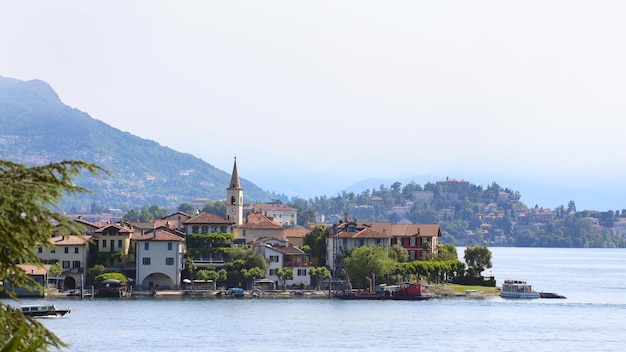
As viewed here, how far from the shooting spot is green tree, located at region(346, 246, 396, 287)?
293 ft

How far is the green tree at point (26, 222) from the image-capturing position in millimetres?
14742

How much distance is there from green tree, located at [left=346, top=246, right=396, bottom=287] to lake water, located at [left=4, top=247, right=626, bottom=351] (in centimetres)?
496

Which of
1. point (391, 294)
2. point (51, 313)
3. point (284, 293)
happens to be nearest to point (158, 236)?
point (284, 293)

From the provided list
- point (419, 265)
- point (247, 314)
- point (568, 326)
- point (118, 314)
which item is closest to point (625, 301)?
point (419, 265)

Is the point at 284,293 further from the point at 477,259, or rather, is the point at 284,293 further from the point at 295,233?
the point at 295,233

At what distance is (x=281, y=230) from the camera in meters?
100

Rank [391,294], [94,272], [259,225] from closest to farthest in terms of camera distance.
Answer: [391,294]
[94,272]
[259,225]

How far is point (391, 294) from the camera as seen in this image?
87.4 m

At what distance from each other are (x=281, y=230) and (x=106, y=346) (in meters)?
47.3

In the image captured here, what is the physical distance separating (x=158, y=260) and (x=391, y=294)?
53.7ft

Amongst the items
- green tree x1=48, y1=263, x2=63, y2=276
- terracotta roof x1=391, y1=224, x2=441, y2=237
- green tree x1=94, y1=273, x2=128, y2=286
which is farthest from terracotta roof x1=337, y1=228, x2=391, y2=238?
green tree x1=48, y1=263, x2=63, y2=276

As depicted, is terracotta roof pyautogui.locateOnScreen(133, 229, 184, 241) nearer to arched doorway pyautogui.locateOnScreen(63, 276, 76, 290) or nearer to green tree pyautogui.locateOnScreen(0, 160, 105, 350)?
arched doorway pyautogui.locateOnScreen(63, 276, 76, 290)

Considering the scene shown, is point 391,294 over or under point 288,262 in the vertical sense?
under

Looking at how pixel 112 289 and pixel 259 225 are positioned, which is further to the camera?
pixel 259 225
